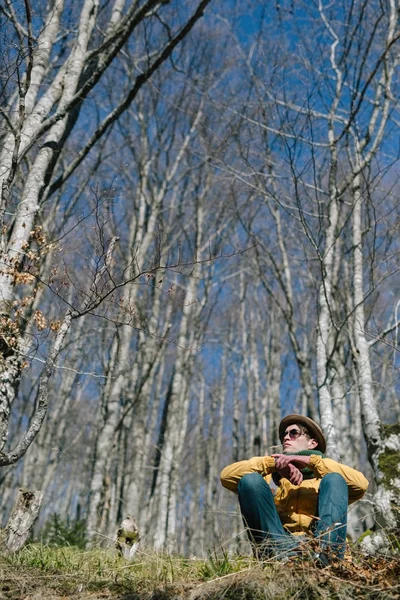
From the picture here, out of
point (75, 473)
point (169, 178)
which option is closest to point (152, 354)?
point (169, 178)

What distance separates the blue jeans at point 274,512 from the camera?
239cm

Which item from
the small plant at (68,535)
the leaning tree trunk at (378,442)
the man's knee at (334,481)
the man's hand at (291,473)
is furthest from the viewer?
the small plant at (68,535)

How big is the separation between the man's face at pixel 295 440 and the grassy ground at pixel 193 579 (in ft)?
2.72

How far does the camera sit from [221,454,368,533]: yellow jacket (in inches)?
108

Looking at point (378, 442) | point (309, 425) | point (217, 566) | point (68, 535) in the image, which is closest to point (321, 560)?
point (217, 566)

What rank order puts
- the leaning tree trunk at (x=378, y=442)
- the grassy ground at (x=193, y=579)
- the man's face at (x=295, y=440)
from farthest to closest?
the leaning tree trunk at (x=378, y=442), the man's face at (x=295, y=440), the grassy ground at (x=193, y=579)

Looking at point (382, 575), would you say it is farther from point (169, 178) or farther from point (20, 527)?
A: point (169, 178)

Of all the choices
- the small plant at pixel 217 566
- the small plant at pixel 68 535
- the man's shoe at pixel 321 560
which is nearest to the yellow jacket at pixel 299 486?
the small plant at pixel 217 566

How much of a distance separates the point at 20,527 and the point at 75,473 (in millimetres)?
22344

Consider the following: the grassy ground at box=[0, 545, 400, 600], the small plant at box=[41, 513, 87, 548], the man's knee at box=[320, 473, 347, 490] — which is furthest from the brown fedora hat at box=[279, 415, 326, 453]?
the small plant at box=[41, 513, 87, 548]

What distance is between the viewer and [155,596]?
2.17 meters

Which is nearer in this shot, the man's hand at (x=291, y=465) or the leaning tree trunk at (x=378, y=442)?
the man's hand at (x=291, y=465)

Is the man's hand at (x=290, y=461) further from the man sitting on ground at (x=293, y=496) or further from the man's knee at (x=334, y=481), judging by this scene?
the man's knee at (x=334, y=481)

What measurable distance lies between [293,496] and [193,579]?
28.4 inches
